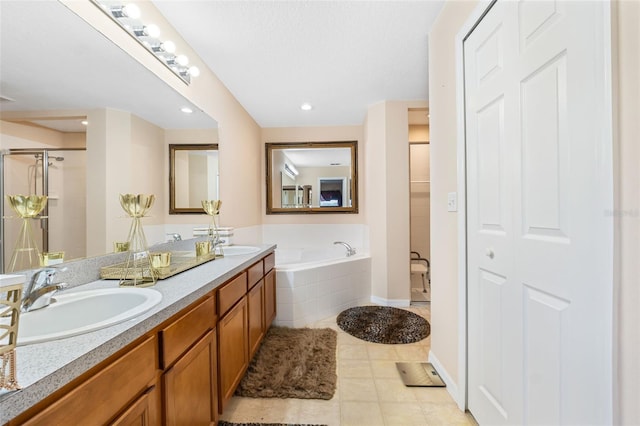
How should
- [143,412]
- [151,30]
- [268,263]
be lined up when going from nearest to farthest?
[143,412]
[151,30]
[268,263]

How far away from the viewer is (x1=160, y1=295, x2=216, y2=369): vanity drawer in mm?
848

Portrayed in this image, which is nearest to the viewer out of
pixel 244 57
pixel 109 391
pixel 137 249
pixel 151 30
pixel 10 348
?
pixel 10 348

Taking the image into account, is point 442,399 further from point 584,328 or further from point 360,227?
point 360,227

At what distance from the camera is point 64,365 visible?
0.51m

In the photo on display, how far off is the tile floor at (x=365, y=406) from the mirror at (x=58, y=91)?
1180 mm

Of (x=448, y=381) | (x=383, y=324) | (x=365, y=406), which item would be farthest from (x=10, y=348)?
(x=383, y=324)

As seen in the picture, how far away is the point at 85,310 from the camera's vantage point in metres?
0.92

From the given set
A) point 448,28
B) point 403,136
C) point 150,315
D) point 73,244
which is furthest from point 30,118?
point 403,136

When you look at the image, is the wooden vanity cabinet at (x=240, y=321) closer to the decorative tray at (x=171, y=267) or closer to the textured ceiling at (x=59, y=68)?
the decorative tray at (x=171, y=267)

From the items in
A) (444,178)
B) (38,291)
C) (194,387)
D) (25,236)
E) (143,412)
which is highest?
(444,178)

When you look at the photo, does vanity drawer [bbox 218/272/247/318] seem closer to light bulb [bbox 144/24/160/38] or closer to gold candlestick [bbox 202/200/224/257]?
gold candlestick [bbox 202/200/224/257]

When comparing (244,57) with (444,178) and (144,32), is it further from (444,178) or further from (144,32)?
(444,178)

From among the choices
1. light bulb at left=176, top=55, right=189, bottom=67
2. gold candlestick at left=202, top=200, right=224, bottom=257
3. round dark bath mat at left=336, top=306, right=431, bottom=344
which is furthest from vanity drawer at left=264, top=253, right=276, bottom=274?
light bulb at left=176, top=55, right=189, bottom=67

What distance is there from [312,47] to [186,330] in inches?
80.5
